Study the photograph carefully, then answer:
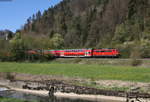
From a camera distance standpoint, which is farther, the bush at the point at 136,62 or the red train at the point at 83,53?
the red train at the point at 83,53

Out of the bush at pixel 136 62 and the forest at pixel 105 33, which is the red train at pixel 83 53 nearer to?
the forest at pixel 105 33

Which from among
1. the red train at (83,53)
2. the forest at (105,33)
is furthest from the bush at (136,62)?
the red train at (83,53)

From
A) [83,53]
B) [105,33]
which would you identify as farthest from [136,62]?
[105,33]

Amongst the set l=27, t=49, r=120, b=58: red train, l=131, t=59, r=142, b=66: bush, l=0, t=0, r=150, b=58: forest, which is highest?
l=0, t=0, r=150, b=58: forest

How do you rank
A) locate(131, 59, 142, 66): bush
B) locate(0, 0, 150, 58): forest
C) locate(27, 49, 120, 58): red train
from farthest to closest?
locate(0, 0, 150, 58): forest < locate(27, 49, 120, 58): red train < locate(131, 59, 142, 66): bush

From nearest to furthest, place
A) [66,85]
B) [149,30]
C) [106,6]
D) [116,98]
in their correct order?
[116,98]
[66,85]
[149,30]
[106,6]

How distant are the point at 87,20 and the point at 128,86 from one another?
101728 millimetres

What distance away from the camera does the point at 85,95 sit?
1102 inches

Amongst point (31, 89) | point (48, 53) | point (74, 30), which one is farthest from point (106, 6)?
point (31, 89)

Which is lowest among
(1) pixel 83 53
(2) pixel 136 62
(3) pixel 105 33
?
(2) pixel 136 62

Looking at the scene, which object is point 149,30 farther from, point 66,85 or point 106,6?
point 66,85

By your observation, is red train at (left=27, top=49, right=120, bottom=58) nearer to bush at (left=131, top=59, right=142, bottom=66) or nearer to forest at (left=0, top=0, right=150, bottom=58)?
forest at (left=0, top=0, right=150, bottom=58)

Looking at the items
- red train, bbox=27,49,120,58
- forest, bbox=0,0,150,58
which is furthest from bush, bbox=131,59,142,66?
red train, bbox=27,49,120,58

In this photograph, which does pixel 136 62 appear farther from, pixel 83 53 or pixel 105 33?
pixel 105 33
